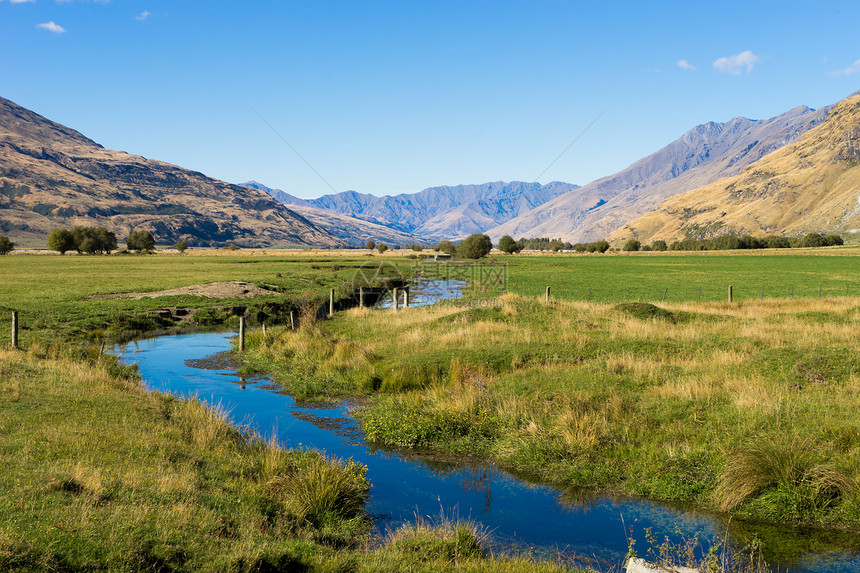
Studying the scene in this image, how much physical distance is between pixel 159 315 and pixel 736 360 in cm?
3672

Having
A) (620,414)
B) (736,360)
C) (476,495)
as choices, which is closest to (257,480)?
(476,495)

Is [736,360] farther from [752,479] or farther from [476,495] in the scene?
[476,495]

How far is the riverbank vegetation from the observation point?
11758 millimetres

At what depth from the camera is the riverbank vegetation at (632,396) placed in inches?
463

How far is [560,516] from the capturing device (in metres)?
11.6

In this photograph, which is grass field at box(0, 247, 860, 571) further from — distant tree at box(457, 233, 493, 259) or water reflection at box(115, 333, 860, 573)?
distant tree at box(457, 233, 493, 259)

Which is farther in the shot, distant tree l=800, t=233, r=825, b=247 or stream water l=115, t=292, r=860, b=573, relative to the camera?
distant tree l=800, t=233, r=825, b=247

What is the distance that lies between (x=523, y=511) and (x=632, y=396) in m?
6.53

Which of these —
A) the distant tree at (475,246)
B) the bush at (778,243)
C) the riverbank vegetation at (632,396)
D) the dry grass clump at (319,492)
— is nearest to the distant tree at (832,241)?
the bush at (778,243)

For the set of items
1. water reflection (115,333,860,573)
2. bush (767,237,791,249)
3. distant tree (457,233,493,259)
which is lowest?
water reflection (115,333,860,573)

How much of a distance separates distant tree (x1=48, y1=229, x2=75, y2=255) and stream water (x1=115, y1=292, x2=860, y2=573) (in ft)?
511

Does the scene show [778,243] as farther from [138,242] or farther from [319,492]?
[138,242]

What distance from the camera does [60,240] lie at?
143750mm

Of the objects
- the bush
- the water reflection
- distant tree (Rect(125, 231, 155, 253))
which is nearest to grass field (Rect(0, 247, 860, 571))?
the water reflection
